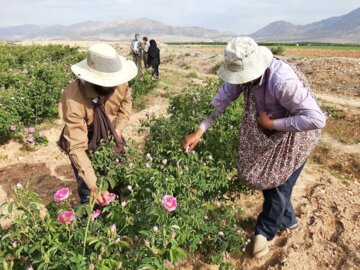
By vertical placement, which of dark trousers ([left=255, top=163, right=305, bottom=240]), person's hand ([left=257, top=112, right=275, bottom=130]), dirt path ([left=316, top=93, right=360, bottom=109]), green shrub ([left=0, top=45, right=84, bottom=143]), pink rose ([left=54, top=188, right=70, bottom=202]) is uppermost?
person's hand ([left=257, top=112, right=275, bottom=130])

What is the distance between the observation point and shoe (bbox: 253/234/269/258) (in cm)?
308

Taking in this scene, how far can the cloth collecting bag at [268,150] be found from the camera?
8.43 ft

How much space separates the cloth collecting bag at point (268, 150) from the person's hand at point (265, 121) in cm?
7

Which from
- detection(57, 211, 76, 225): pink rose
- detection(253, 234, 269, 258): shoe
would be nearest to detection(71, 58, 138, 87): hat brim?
detection(57, 211, 76, 225): pink rose

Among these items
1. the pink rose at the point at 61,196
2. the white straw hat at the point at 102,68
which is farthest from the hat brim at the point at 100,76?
the pink rose at the point at 61,196

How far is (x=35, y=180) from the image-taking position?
4949 mm

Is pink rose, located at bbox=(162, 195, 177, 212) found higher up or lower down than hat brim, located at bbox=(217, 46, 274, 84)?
lower down

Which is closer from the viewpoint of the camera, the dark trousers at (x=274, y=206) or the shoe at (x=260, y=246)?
the dark trousers at (x=274, y=206)

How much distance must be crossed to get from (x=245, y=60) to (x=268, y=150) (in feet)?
2.25

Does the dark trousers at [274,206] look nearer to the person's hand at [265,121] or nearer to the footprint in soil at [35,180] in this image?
the person's hand at [265,121]

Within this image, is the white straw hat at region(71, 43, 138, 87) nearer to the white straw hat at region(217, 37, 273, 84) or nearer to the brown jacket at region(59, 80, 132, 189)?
the brown jacket at region(59, 80, 132, 189)

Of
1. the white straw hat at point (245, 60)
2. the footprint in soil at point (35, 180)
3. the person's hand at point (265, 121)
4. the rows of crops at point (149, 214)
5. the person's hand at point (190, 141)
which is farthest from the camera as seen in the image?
the footprint in soil at point (35, 180)

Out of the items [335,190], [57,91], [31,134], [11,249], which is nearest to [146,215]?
[11,249]

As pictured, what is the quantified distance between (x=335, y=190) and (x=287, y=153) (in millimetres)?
1963
